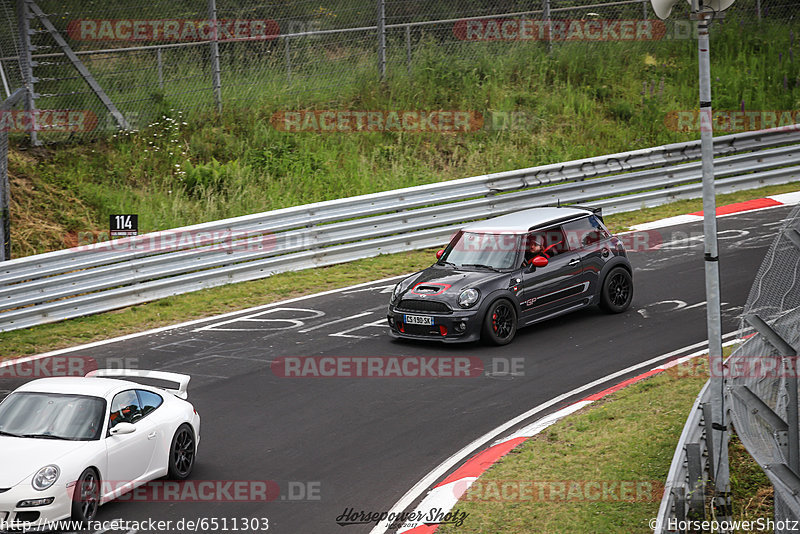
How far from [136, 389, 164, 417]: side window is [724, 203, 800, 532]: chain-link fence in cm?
537

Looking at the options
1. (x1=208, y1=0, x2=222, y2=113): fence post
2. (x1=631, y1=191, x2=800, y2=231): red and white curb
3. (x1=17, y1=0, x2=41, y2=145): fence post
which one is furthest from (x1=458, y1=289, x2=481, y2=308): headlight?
(x1=17, y1=0, x2=41, y2=145): fence post

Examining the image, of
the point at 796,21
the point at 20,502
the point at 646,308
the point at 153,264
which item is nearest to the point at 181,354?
the point at 153,264

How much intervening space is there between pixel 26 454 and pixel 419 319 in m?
6.25

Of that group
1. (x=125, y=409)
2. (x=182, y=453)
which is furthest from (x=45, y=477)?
(x=182, y=453)

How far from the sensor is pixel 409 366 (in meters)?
12.6

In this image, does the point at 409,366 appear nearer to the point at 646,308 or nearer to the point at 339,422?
the point at 339,422

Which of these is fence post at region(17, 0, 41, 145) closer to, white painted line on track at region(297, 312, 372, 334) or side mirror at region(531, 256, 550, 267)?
white painted line on track at region(297, 312, 372, 334)

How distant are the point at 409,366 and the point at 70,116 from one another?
37.2ft

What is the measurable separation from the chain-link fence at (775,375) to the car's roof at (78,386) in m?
5.57

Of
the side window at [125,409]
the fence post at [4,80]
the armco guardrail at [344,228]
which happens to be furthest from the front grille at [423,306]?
the fence post at [4,80]

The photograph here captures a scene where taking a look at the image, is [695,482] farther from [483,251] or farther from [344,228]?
[344,228]

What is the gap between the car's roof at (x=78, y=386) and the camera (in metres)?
8.89

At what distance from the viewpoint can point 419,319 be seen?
519 inches

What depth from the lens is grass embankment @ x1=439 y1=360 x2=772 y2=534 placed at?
26.5 ft
